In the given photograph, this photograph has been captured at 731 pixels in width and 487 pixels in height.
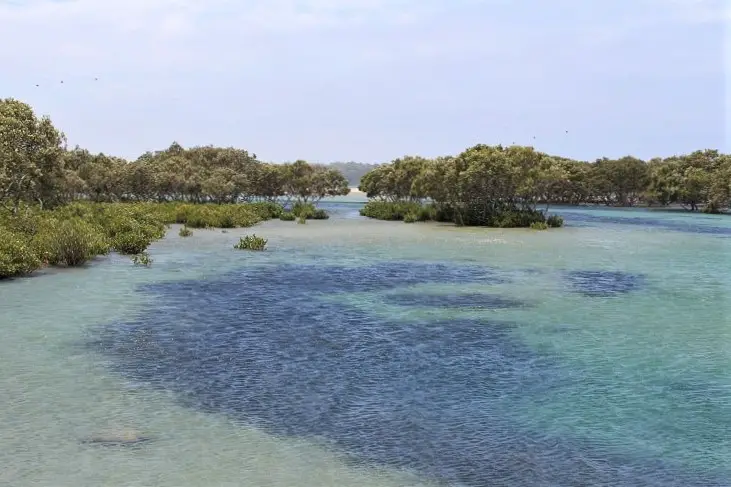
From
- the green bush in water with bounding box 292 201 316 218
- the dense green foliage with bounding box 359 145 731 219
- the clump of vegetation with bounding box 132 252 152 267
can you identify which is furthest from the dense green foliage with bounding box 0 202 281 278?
the green bush in water with bounding box 292 201 316 218

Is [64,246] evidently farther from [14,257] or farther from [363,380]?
[363,380]

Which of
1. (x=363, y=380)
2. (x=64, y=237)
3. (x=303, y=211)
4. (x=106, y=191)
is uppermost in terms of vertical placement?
(x=106, y=191)

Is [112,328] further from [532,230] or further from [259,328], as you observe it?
[532,230]

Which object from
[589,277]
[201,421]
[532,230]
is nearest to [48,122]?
[589,277]

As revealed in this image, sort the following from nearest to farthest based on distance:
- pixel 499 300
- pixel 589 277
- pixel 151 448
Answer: pixel 151 448, pixel 499 300, pixel 589 277

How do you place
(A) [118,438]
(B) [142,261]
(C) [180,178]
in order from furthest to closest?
(C) [180,178], (B) [142,261], (A) [118,438]

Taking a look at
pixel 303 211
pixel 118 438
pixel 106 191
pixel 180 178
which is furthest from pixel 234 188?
pixel 118 438

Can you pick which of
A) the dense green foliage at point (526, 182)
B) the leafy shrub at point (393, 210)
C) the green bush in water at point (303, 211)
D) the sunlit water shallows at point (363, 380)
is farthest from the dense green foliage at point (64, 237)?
the leafy shrub at point (393, 210)
